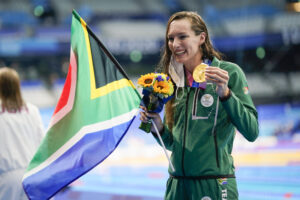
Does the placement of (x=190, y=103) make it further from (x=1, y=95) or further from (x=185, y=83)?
(x=1, y=95)

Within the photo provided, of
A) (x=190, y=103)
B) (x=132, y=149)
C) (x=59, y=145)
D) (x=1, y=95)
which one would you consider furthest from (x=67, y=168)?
(x=132, y=149)

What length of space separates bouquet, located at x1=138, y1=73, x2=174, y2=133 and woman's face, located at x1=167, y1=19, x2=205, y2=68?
0.44ft

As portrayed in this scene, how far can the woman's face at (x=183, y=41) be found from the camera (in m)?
2.00

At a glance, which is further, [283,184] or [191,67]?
[283,184]

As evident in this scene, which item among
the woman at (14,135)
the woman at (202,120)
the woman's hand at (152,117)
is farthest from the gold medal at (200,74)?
the woman at (14,135)

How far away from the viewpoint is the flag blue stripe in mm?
2145

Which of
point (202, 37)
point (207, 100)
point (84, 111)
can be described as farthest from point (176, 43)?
point (84, 111)

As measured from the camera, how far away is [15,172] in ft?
10.7

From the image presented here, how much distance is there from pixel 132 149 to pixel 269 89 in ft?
26.4

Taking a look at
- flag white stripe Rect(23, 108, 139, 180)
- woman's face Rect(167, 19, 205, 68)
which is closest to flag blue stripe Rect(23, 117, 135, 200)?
flag white stripe Rect(23, 108, 139, 180)

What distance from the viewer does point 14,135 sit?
10.9 ft

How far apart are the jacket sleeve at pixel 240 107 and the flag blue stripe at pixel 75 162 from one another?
2.12 ft

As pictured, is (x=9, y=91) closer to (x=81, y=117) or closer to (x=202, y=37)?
(x=81, y=117)

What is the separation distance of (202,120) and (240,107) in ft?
0.73
